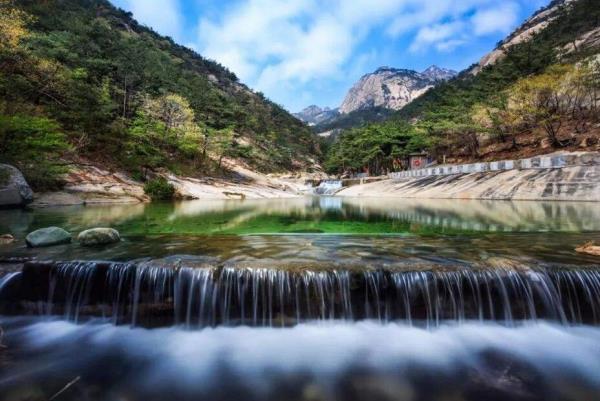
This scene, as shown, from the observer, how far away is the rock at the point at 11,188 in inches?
708

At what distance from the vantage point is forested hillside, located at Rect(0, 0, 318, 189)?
21250mm

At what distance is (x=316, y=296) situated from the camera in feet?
17.8

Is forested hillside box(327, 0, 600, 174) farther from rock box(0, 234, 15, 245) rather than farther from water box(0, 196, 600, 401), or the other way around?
rock box(0, 234, 15, 245)

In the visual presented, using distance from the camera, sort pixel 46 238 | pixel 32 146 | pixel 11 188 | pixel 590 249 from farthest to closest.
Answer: pixel 32 146
pixel 11 188
pixel 46 238
pixel 590 249

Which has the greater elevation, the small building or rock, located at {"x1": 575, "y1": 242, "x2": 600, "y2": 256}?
the small building

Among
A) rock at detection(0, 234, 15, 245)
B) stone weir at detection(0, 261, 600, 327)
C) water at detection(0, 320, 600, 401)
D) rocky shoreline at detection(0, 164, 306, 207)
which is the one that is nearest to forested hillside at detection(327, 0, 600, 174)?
rocky shoreline at detection(0, 164, 306, 207)

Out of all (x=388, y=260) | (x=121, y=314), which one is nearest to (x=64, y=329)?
(x=121, y=314)

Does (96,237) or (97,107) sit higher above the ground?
(97,107)

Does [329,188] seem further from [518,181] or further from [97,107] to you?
[97,107]

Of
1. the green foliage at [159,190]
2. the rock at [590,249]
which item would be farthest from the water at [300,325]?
the green foliage at [159,190]

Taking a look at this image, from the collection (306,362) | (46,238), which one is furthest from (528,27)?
(46,238)

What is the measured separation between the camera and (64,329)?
5246mm

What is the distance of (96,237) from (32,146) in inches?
718

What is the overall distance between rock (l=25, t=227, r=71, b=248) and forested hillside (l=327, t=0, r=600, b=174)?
38705mm
